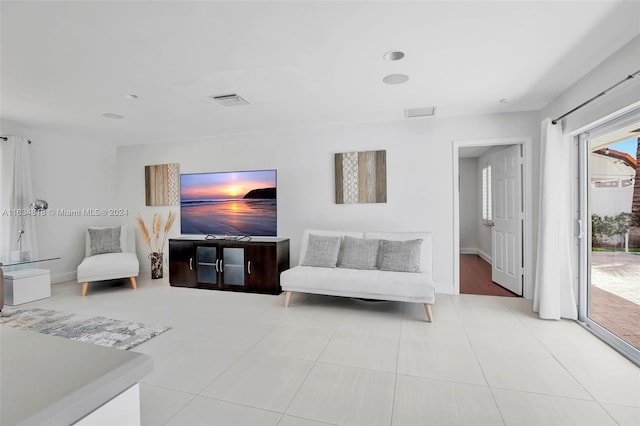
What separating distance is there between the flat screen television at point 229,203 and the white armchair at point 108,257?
918 millimetres

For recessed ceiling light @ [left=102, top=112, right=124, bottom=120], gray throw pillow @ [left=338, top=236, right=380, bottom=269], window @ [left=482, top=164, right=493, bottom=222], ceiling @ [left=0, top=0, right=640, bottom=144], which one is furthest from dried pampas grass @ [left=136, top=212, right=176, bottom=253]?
window @ [left=482, top=164, right=493, bottom=222]

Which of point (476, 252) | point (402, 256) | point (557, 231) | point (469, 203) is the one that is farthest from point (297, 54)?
point (476, 252)

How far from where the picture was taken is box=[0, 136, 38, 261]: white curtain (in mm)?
4293

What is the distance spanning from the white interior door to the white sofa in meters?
1.28

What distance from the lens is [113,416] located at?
60 centimetres

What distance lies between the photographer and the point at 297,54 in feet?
8.19

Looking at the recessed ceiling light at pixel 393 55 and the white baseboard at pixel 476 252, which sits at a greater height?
the recessed ceiling light at pixel 393 55

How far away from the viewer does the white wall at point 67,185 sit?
15.7 feet

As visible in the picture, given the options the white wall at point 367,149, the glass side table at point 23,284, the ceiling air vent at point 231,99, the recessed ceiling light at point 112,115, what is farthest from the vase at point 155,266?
the ceiling air vent at point 231,99

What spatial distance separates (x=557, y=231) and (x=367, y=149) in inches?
95.1

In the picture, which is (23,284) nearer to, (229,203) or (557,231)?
(229,203)

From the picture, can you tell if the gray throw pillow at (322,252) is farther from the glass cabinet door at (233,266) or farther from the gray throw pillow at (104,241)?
the gray throw pillow at (104,241)

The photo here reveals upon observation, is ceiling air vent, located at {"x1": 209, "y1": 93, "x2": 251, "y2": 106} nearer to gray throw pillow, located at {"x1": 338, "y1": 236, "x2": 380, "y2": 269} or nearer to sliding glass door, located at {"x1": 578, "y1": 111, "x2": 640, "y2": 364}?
gray throw pillow, located at {"x1": 338, "y1": 236, "x2": 380, "y2": 269}

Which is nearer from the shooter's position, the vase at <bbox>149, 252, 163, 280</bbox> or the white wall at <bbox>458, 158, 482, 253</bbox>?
the vase at <bbox>149, 252, 163, 280</bbox>
